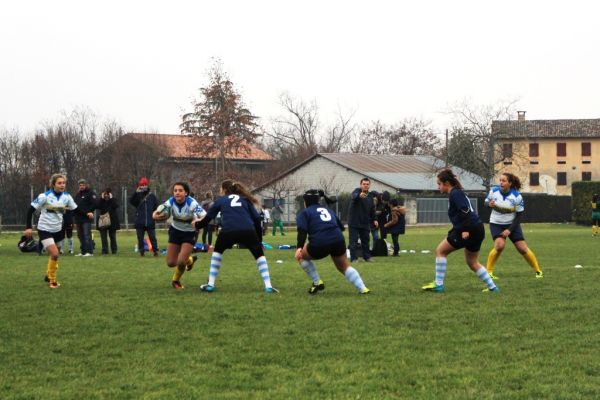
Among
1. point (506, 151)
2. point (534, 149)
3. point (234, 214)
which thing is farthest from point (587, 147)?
point (234, 214)

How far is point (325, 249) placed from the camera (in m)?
13.0

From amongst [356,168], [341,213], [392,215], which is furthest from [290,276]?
[356,168]

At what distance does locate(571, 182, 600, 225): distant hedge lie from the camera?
192 feet

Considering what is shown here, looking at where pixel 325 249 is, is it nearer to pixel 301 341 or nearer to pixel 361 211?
pixel 301 341

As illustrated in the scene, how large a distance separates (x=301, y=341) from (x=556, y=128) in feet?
328

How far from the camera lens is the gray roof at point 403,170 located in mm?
72812

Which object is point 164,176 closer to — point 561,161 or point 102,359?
point 561,161

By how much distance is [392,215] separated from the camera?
83.6 ft

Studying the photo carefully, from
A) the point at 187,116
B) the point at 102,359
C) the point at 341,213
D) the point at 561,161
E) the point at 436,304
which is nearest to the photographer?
the point at 102,359

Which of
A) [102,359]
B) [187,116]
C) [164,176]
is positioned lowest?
[102,359]

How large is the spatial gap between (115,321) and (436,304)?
3.91 metres

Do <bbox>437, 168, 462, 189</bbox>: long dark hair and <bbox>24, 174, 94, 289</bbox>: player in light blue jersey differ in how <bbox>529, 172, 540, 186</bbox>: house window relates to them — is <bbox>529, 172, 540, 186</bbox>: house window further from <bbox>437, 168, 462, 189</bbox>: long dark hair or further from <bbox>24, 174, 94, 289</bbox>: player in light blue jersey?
<bbox>437, 168, 462, 189</bbox>: long dark hair

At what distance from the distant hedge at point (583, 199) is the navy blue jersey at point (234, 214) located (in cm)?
4756

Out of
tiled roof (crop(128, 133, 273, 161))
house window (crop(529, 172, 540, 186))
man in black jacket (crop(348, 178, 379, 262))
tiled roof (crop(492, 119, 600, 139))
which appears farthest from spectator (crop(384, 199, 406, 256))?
house window (crop(529, 172, 540, 186))
